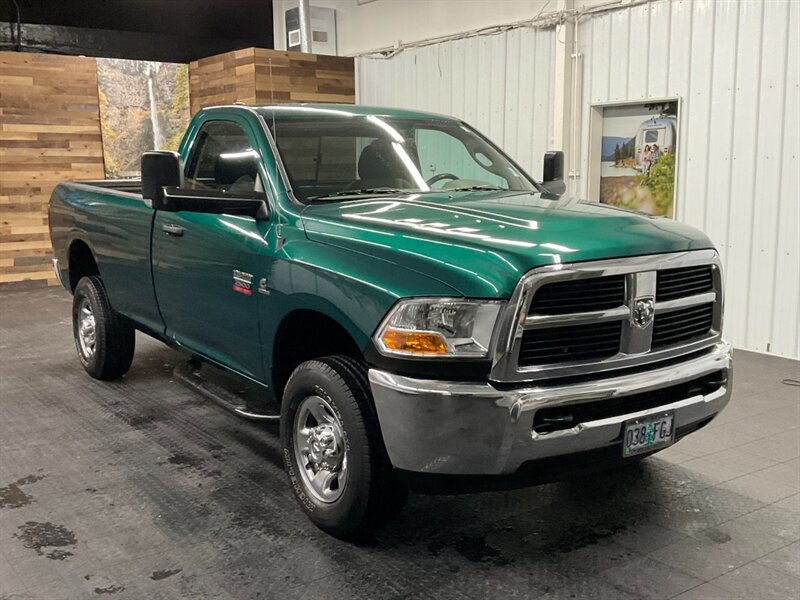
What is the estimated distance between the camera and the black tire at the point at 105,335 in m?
5.33

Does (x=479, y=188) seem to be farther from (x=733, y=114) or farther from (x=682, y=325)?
(x=733, y=114)

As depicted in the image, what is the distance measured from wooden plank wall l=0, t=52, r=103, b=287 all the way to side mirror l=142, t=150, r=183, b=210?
7.38 metres

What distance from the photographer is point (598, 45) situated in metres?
7.56

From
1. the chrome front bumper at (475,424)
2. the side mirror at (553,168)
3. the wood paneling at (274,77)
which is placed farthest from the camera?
the wood paneling at (274,77)

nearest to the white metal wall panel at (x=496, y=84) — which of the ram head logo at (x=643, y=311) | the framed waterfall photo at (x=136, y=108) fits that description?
the framed waterfall photo at (x=136, y=108)

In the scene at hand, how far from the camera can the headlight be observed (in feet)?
8.66

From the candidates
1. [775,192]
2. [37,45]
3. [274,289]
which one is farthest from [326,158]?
[37,45]

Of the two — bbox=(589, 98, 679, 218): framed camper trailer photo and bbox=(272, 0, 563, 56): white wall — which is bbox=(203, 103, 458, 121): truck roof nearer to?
bbox=(589, 98, 679, 218): framed camper trailer photo

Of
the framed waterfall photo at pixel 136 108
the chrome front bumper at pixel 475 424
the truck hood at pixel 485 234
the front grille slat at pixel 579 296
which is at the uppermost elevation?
the framed waterfall photo at pixel 136 108

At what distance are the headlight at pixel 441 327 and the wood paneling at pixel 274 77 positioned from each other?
7.70 metres

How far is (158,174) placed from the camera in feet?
11.9

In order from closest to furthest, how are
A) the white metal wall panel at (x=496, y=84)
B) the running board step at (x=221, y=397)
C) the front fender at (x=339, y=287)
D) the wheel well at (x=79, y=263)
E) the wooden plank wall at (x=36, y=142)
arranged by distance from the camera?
the front fender at (x=339, y=287), the running board step at (x=221, y=397), the wheel well at (x=79, y=263), the white metal wall panel at (x=496, y=84), the wooden plank wall at (x=36, y=142)

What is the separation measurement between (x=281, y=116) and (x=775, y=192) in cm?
429

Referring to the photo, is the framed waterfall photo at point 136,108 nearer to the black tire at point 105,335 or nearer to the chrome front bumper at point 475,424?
the black tire at point 105,335
